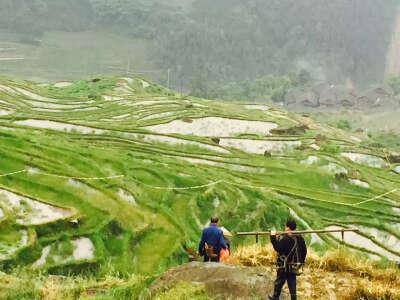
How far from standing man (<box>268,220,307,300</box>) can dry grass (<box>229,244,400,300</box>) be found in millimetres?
1275

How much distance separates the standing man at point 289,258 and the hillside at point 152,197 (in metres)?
5.82

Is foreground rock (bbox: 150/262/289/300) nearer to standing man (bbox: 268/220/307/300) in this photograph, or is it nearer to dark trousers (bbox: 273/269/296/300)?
dark trousers (bbox: 273/269/296/300)

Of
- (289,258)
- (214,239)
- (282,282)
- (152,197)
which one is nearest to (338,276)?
(289,258)

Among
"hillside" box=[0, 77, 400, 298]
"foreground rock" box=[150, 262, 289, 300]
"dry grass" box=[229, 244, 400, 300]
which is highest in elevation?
"foreground rock" box=[150, 262, 289, 300]

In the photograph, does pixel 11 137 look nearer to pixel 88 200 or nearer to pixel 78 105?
pixel 88 200

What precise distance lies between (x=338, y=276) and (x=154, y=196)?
12.3 meters

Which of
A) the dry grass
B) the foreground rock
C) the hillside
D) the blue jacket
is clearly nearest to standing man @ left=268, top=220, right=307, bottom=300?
the foreground rock

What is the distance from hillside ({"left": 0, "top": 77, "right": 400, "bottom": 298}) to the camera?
18766mm

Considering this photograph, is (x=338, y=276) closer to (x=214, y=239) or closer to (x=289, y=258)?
(x=289, y=258)

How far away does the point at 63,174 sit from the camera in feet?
75.5

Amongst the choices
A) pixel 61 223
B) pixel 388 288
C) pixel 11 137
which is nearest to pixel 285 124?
pixel 11 137

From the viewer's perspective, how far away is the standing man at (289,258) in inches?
469

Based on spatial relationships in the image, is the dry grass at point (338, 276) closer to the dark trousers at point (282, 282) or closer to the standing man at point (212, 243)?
the standing man at point (212, 243)

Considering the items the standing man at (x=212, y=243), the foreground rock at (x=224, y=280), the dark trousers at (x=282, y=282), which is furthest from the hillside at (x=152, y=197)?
the dark trousers at (x=282, y=282)
